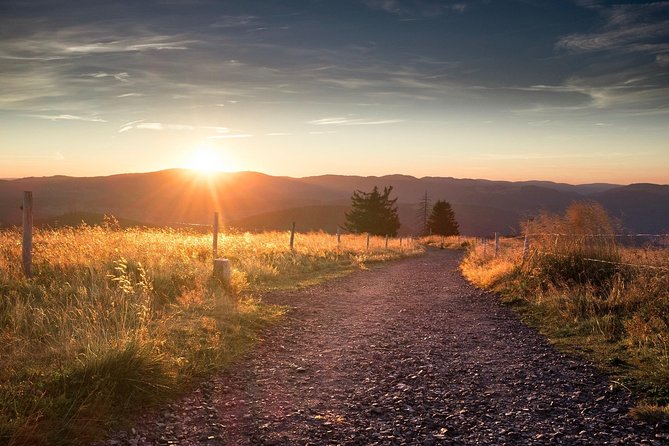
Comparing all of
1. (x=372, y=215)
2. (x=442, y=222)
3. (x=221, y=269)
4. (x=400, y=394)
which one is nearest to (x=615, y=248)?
(x=400, y=394)

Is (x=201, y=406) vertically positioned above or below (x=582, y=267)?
below

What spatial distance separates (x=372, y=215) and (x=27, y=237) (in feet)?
167

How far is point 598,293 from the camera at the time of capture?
35.7 feet

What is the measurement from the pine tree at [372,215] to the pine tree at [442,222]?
8409 mm

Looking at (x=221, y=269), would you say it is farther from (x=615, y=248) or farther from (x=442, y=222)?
(x=442, y=222)

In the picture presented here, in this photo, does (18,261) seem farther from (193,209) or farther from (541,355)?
(193,209)

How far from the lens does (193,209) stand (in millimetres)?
140000

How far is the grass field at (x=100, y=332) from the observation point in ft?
15.1

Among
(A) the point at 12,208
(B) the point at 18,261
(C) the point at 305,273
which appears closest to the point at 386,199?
(C) the point at 305,273

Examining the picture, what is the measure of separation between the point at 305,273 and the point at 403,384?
12.3 m

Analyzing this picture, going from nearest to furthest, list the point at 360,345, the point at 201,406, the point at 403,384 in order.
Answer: the point at 201,406, the point at 403,384, the point at 360,345

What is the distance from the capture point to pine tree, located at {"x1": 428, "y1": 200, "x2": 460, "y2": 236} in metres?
66.8

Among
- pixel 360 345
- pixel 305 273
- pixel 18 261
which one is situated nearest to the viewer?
pixel 360 345

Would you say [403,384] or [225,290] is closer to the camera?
[403,384]
